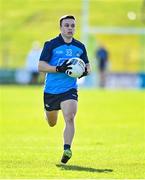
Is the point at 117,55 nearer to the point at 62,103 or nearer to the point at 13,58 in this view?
the point at 13,58

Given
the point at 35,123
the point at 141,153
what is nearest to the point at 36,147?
the point at 141,153

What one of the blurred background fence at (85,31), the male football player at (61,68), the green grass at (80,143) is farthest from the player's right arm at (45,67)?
the blurred background fence at (85,31)

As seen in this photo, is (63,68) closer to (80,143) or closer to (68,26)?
(68,26)

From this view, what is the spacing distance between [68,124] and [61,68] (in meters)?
0.79

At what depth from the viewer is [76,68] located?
12.5 m

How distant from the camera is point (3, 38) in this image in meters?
58.5

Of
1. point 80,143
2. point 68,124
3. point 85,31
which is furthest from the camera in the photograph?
point 85,31

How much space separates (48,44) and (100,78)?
101 ft

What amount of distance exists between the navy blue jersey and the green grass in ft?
3.49

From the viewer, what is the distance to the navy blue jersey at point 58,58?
12734mm

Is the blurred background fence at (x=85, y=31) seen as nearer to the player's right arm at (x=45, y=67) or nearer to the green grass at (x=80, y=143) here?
the green grass at (x=80, y=143)

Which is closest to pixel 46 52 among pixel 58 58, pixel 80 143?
pixel 58 58

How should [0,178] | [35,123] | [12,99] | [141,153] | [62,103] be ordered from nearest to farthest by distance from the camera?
[0,178]
[62,103]
[141,153]
[35,123]
[12,99]

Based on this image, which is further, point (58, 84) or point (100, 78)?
point (100, 78)
